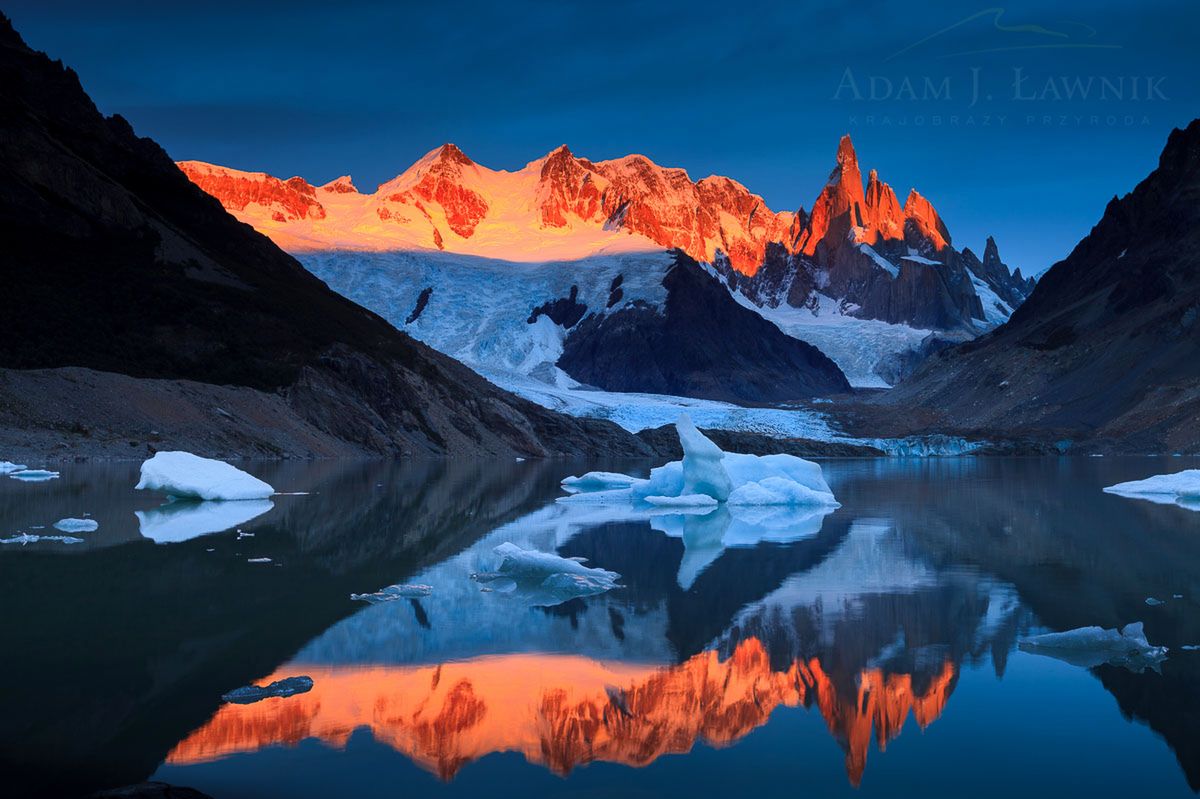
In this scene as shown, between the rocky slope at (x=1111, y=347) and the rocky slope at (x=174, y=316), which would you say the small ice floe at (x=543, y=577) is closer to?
the rocky slope at (x=174, y=316)

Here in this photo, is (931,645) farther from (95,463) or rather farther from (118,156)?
(118,156)

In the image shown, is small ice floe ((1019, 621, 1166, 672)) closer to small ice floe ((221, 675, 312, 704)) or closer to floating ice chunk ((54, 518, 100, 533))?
small ice floe ((221, 675, 312, 704))

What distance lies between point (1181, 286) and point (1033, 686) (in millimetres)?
131780

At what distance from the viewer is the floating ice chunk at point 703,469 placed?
3691 centimetres

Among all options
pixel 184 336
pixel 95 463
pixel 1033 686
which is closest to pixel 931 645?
pixel 1033 686

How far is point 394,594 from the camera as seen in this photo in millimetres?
16297

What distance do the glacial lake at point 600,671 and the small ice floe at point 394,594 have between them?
185mm

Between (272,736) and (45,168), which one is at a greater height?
(45,168)

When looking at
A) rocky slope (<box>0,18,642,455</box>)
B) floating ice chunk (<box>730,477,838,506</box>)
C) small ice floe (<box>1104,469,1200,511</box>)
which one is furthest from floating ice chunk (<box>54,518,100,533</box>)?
rocky slope (<box>0,18,642,455</box>)

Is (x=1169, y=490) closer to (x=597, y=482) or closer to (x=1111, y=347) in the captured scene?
(x=597, y=482)

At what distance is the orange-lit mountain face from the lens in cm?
910

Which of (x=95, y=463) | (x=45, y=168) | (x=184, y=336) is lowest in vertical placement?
(x=95, y=463)

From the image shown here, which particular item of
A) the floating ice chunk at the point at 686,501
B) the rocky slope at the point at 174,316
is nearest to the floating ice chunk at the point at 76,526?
the floating ice chunk at the point at 686,501

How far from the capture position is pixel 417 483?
4681cm
